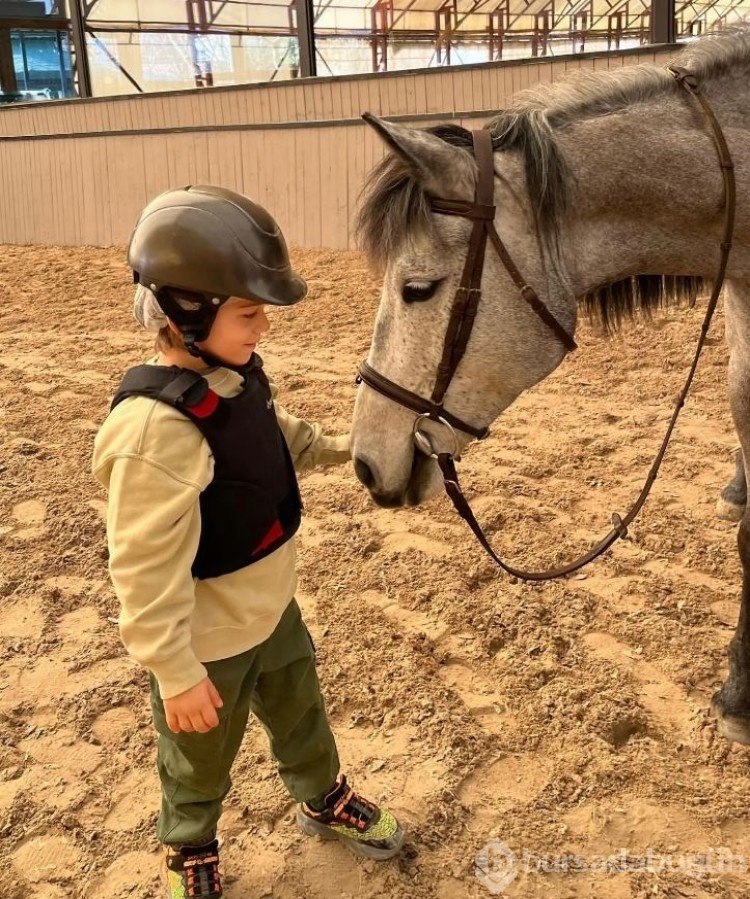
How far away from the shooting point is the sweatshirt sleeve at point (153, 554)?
127cm

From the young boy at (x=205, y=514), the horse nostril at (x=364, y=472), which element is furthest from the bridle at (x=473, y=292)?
the young boy at (x=205, y=514)

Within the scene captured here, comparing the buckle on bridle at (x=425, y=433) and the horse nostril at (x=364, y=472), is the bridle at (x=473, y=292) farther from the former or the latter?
the horse nostril at (x=364, y=472)

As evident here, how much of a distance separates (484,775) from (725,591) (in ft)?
3.75

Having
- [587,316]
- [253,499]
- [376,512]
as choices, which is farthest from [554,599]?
[253,499]

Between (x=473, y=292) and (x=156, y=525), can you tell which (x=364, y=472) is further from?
(x=156, y=525)

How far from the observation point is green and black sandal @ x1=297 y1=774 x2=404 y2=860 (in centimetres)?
Answer: 172

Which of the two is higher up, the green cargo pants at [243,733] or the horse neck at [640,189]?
the horse neck at [640,189]

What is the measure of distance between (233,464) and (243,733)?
60cm

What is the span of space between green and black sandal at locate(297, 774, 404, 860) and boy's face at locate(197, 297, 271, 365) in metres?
1.00

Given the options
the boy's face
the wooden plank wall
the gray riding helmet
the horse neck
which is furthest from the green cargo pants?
the wooden plank wall

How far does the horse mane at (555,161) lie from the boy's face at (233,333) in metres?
0.36

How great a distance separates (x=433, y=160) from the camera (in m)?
1.50

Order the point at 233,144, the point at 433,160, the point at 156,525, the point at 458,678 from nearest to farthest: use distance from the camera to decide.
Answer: the point at 156,525 < the point at 433,160 < the point at 458,678 < the point at 233,144

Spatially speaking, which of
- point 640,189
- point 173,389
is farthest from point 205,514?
point 640,189
